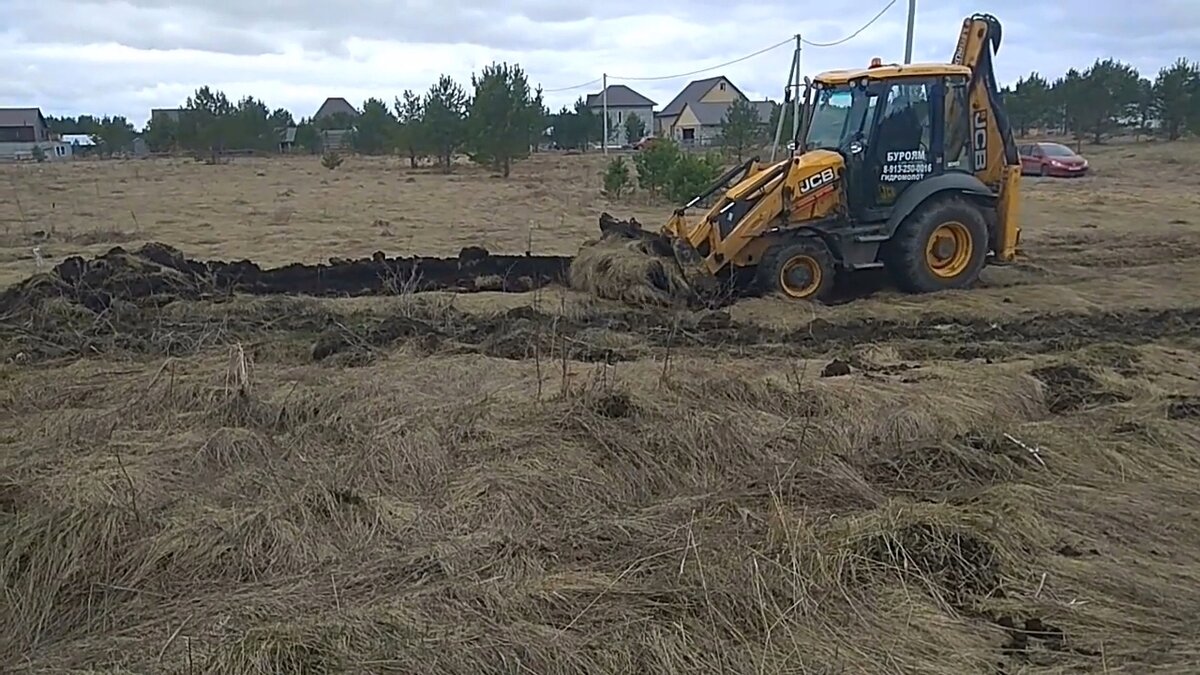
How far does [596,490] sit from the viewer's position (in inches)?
201

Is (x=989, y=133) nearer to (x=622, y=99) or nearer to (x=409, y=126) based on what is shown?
(x=409, y=126)

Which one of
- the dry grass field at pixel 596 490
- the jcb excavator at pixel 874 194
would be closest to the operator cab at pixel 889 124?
the jcb excavator at pixel 874 194

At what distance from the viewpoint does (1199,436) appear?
5.74 meters

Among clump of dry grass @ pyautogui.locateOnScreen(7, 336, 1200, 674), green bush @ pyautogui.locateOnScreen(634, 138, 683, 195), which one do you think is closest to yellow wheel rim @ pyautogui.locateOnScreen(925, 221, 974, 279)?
clump of dry grass @ pyautogui.locateOnScreen(7, 336, 1200, 674)

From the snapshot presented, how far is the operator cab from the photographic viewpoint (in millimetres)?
10000

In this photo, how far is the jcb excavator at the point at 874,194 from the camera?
989cm

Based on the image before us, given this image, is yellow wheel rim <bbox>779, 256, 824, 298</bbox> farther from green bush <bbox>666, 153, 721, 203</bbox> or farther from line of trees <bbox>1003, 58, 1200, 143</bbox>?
line of trees <bbox>1003, 58, 1200, 143</bbox>

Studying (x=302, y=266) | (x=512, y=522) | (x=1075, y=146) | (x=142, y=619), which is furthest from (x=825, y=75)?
(x=1075, y=146)

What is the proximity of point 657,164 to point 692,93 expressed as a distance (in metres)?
69.0

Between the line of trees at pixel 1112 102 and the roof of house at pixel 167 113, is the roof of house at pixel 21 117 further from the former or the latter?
the line of trees at pixel 1112 102

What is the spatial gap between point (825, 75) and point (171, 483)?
767cm

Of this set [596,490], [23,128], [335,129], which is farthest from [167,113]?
[596,490]

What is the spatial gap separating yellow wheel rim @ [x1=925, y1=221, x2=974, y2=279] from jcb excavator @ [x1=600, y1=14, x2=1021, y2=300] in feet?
0.04

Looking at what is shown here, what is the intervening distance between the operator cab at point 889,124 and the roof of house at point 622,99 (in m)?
78.4
